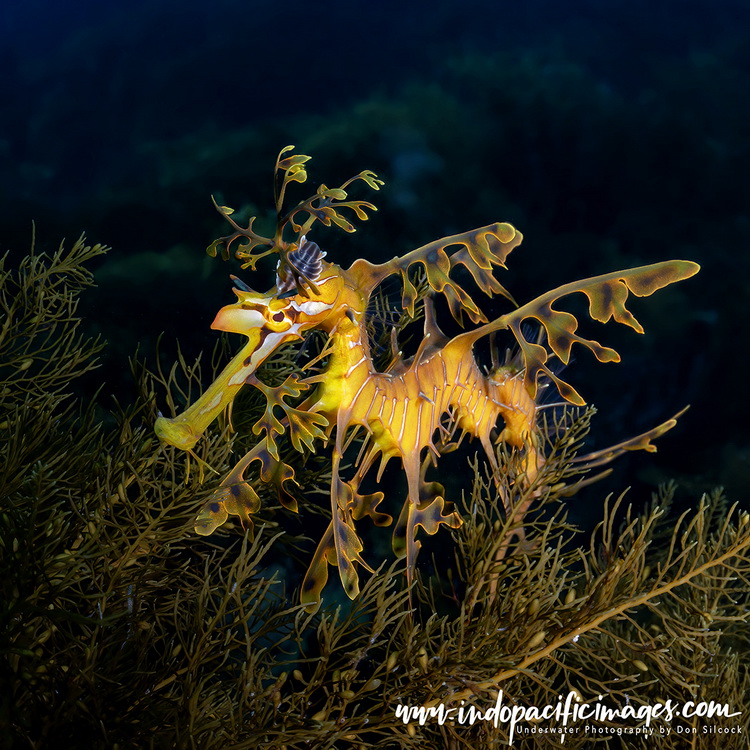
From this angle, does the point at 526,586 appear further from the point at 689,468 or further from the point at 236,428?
the point at 689,468

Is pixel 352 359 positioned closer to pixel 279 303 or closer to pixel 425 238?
pixel 279 303

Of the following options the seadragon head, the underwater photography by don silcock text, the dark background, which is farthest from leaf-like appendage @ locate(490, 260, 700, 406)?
the dark background

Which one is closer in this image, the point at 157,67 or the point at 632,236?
the point at 632,236

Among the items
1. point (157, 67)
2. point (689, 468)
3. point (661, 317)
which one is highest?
point (157, 67)

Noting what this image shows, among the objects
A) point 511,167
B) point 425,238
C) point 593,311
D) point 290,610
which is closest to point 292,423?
point 290,610

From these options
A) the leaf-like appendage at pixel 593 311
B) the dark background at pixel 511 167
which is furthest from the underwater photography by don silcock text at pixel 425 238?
the leaf-like appendage at pixel 593 311

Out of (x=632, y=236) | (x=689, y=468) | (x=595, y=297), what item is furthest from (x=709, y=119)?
(x=595, y=297)

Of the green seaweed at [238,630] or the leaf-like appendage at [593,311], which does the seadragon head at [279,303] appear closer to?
the green seaweed at [238,630]
